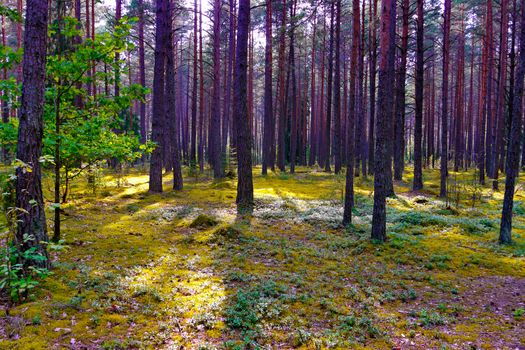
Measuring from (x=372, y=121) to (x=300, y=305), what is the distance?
22181mm

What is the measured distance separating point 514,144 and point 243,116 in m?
7.82

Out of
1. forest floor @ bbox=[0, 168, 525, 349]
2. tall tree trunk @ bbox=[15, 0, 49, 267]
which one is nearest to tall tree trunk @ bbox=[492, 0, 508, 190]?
forest floor @ bbox=[0, 168, 525, 349]

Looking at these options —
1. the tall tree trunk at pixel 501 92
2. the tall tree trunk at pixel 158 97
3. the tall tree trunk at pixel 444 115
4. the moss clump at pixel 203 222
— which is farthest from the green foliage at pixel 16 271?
the tall tree trunk at pixel 501 92

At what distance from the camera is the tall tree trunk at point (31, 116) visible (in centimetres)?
493

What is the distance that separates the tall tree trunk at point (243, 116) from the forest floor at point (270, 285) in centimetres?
118

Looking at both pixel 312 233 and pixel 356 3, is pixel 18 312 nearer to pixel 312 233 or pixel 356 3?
pixel 312 233

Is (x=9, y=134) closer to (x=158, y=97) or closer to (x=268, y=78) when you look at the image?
(x=158, y=97)

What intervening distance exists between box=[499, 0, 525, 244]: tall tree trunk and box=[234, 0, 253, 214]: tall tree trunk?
7348 millimetres

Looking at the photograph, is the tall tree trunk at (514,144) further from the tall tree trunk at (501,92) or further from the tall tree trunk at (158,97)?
the tall tree trunk at (501,92)

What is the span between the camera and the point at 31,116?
4.98 metres

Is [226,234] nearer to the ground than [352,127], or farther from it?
nearer to the ground

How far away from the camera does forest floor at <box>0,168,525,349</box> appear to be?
15.1ft

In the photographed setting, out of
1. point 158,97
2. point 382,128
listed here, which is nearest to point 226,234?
point 382,128

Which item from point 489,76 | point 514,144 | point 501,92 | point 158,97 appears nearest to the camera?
point 514,144
